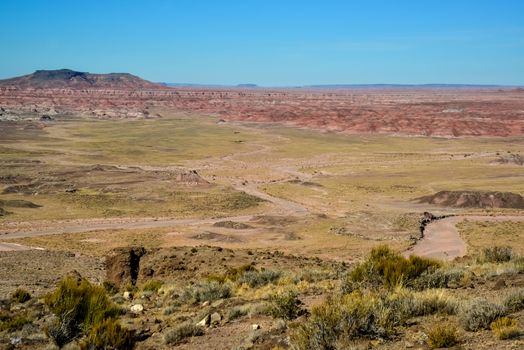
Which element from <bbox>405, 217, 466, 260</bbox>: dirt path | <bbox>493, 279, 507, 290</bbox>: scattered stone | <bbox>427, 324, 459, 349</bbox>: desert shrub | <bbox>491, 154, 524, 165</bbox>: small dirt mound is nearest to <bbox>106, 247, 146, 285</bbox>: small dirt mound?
<bbox>493, 279, 507, 290</bbox>: scattered stone

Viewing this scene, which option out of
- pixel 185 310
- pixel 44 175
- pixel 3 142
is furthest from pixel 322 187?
pixel 3 142

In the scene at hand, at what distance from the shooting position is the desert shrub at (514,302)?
1061 centimetres

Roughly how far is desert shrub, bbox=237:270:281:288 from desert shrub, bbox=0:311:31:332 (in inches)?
267

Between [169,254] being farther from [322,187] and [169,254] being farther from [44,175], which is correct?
[44,175]

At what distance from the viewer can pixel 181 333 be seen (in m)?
12.3

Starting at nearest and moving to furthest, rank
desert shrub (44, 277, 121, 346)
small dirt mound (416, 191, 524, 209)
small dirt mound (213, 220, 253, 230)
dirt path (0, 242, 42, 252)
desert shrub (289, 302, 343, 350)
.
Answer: desert shrub (289, 302, 343, 350) < desert shrub (44, 277, 121, 346) < dirt path (0, 242, 42, 252) < small dirt mound (213, 220, 253, 230) < small dirt mound (416, 191, 524, 209)

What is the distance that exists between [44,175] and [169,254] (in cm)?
5359

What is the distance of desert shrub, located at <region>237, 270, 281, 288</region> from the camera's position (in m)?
18.7

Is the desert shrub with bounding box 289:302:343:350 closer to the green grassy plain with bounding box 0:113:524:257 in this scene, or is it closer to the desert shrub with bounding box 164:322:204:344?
the desert shrub with bounding box 164:322:204:344

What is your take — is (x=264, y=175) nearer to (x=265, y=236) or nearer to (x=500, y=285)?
(x=265, y=236)

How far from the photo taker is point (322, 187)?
7206 cm

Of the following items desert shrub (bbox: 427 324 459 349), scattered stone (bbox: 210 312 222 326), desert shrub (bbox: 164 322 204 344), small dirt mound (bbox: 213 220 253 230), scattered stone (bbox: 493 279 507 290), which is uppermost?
desert shrub (bbox: 427 324 459 349)

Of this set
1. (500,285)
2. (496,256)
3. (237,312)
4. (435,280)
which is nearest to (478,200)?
(496,256)

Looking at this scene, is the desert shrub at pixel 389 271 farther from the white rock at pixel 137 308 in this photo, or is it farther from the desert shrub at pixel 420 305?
the white rock at pixel 137 308
